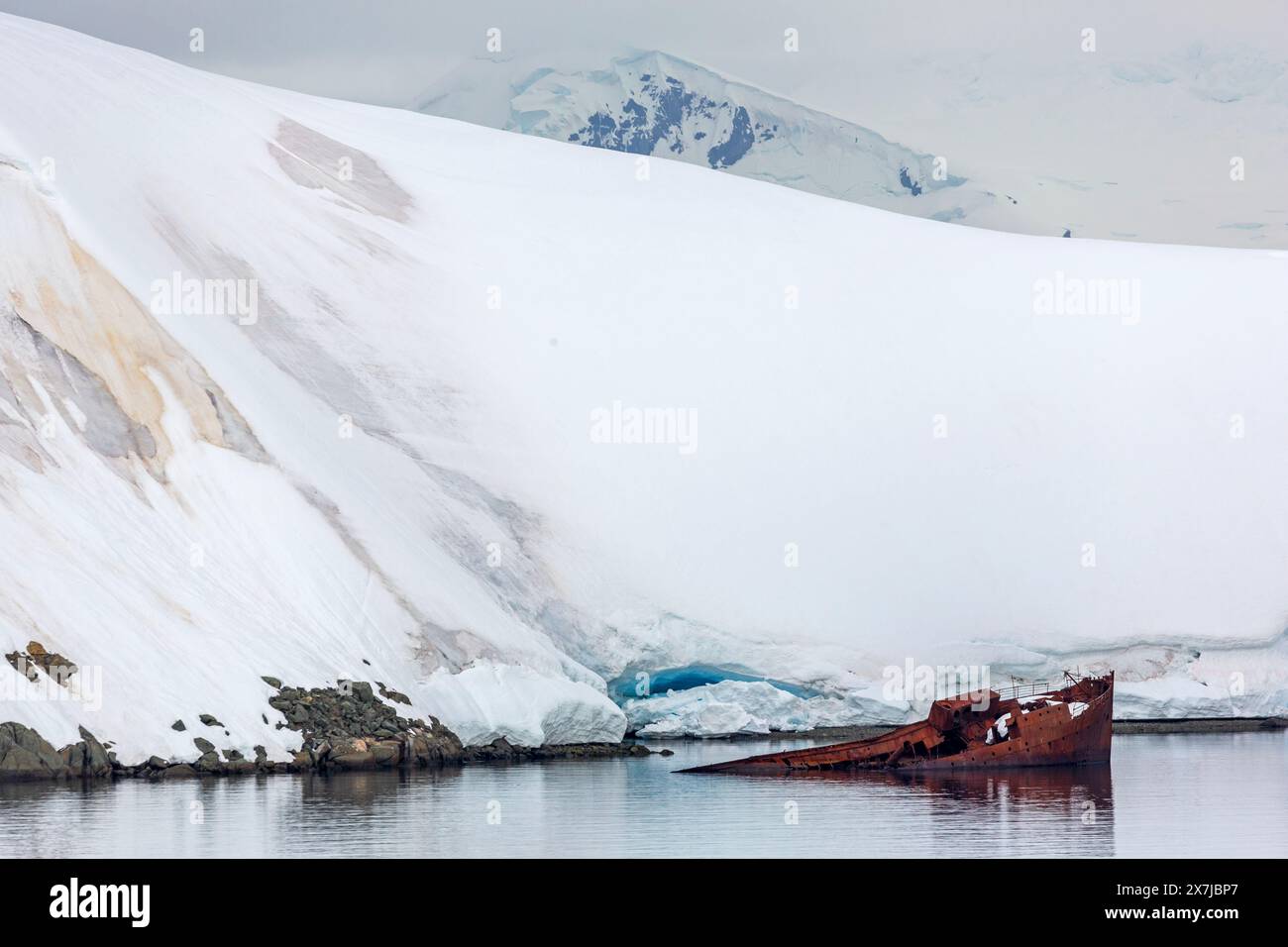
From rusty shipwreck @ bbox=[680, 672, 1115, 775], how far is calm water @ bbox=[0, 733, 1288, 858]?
979mm

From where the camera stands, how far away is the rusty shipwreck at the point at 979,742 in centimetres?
3516

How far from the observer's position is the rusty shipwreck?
1384 inches

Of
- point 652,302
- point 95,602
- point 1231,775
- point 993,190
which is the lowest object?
point 1231,775

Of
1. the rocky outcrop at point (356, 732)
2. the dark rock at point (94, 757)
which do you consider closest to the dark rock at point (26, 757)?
the dark rock at point (94, 757)

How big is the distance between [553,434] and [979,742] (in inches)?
661

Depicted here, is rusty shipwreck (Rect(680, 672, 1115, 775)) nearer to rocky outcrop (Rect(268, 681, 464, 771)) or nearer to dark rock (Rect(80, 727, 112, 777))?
rocky outcrop (Rect(268, 681, 464, 771))

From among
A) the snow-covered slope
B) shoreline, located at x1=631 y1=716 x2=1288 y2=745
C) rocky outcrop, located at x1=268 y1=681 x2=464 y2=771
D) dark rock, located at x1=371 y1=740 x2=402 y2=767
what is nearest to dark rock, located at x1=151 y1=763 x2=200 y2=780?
the snow-covered slope

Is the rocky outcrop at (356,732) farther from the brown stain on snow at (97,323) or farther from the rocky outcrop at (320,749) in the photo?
the brown stain on snow at (97,323)

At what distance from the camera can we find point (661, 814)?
26000mm

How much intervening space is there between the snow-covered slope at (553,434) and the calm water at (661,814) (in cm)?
393
